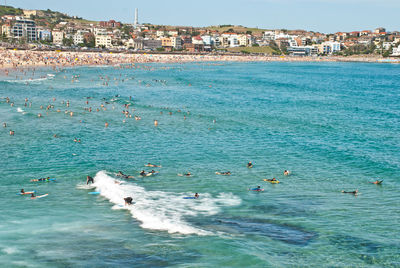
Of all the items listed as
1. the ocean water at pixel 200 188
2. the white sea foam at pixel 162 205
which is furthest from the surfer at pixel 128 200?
the ocean water at pixel 200 188

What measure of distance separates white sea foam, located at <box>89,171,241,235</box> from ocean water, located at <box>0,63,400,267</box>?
106 mm

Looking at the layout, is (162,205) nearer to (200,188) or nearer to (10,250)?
(200,188)

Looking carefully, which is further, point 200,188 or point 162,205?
point 200,188

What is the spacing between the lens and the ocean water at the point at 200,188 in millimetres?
18031

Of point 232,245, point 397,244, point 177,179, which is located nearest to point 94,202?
point 177,179

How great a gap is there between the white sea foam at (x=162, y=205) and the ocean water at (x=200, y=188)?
0.11m

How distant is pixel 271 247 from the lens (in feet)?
60.3

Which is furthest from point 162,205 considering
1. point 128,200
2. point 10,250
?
point 10,250

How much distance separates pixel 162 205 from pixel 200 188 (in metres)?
3.77

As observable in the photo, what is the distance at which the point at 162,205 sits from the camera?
76.3 feet

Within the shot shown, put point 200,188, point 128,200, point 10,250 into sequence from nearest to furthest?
point 10,250, point 128,200, point 200,188

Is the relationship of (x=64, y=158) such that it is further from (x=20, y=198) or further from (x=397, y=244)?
(x=397, y=244)

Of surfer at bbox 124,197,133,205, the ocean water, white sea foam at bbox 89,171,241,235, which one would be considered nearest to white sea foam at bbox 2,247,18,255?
the ocean water

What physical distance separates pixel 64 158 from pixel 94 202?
9535 mm
